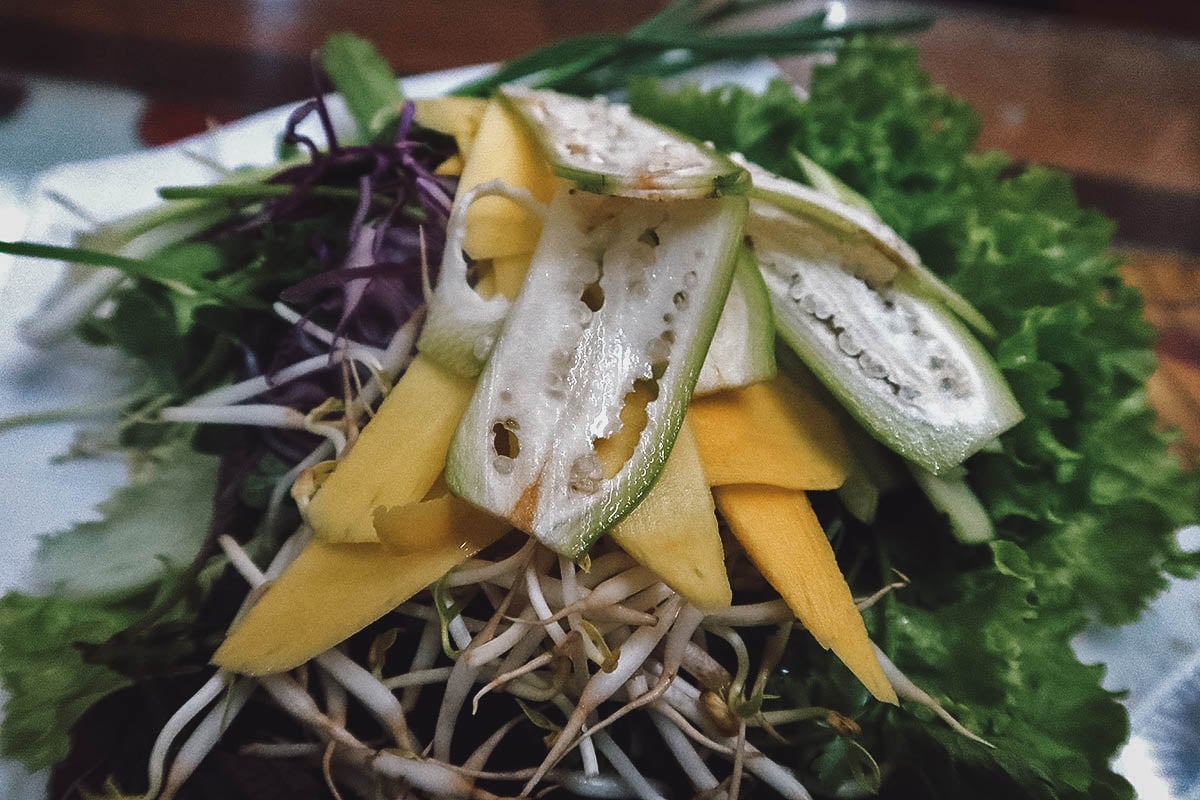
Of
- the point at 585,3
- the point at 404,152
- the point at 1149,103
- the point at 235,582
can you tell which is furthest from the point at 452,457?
the point at 1149,103

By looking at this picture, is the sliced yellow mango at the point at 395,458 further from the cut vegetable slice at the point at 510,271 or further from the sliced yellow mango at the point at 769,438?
the sliced yellow mango at the point at 769,438

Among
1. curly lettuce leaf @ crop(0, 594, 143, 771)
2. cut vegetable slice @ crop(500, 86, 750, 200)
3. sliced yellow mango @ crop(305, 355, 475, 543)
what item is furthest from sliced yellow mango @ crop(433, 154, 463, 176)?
curly lettuce leaf @ crop(0, 594, 143, 771)

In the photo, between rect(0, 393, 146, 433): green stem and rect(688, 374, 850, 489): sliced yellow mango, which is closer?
rect(688, 374, 850, 489): sliced yellow mango

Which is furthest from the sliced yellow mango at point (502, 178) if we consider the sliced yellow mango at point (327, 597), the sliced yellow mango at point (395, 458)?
the sliced yellow mango at point (327, 597)

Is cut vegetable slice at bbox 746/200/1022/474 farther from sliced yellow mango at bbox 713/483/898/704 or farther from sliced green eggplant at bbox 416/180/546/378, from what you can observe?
sliced green eggplant at bbox 416/180/546/378

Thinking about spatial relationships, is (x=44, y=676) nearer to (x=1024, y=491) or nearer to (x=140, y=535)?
(x=140, y=535)
